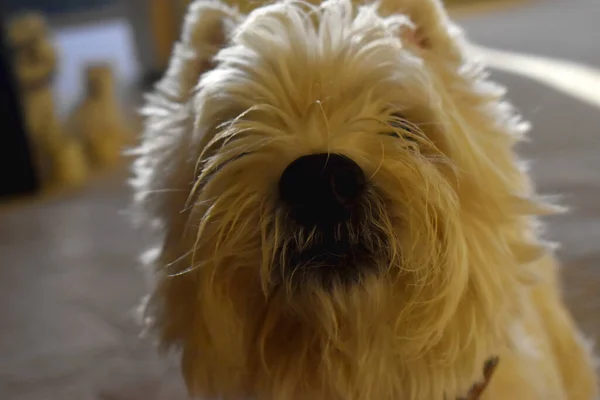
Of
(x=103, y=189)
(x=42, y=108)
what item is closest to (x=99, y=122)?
(x=42, y=108)

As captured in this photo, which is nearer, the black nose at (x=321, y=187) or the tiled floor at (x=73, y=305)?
the black nose at (x=321, y=187)

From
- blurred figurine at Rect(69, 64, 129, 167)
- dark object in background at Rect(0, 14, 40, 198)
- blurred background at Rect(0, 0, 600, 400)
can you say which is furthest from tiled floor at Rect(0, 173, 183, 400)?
blurred figurine at Rect(69, 64, 129, 167)

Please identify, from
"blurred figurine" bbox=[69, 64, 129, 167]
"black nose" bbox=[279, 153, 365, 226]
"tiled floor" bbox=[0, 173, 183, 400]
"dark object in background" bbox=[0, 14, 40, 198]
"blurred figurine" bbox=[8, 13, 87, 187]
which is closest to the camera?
"black nose" bbox=[279, 153, 365, 226]

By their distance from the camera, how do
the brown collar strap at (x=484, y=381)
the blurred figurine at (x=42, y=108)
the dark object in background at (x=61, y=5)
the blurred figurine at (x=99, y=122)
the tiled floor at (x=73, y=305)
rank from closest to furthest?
the brown collar strap at (x=484, y=381), the tiled floor at (x=73, y=305), the blurred figurine at (x=42, y=108), the blurred figurine at (x=99, y=122), the dark object in background at (x=61, y=5)

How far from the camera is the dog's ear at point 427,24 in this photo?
115 cm

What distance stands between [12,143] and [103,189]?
43cm

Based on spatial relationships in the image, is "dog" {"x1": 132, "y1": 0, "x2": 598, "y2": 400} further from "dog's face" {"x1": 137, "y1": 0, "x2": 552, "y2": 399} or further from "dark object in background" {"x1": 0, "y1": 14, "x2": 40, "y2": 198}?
"dark object in background" {"x1": 0, "y1": 14, "x2": 40, "y2": 198}

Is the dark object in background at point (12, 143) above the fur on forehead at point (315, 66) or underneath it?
underneath

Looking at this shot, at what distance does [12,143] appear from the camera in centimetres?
298

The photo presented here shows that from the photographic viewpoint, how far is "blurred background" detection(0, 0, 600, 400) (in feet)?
5.98

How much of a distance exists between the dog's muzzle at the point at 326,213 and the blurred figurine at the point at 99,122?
2.51 meters

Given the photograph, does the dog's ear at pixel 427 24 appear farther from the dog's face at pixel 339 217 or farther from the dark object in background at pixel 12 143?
the dark object in background at pixel 12 143

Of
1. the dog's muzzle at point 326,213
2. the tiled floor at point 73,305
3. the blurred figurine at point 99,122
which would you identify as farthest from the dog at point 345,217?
the blurred figurine at point 99,122

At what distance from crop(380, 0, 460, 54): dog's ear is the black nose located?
0.35m
